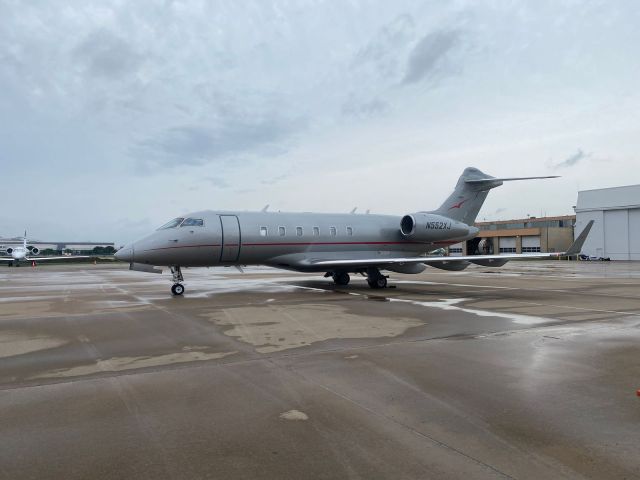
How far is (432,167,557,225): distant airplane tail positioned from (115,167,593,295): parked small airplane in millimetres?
47

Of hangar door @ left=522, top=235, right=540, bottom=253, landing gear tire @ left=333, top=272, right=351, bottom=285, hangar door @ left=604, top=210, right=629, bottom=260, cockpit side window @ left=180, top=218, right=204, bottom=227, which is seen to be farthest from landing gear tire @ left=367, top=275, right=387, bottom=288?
hangar door @ left=522, top=235, right=540, bottom=253

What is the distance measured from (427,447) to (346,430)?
2.42 ft

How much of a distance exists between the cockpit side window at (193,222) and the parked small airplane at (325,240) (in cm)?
4

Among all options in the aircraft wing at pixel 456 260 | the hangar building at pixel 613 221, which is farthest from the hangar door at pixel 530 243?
the aircraft wing at pixel 456 260

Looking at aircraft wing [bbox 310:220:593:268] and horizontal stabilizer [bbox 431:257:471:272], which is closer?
aircraft wing [bbox 310:220:593:268]

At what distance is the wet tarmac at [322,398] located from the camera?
141 inches

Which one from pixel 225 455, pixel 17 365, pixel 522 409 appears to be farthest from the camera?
pixel 17 365

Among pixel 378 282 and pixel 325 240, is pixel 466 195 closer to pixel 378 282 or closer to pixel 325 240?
pixel 378 282

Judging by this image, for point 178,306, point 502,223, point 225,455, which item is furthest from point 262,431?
point 502,223

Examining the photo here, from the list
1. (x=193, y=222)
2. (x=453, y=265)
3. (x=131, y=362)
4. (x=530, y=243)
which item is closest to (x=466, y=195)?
(x=453, y=265)

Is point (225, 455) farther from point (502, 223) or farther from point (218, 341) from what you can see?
point (502, 223)

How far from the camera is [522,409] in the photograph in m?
4.67

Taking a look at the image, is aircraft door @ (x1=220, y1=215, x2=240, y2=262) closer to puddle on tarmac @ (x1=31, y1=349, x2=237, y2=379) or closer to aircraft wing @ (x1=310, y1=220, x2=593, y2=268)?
aircraft wing @ (x1=310, y1=220, x2=593, y2=268)

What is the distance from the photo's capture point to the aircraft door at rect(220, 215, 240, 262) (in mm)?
17391
